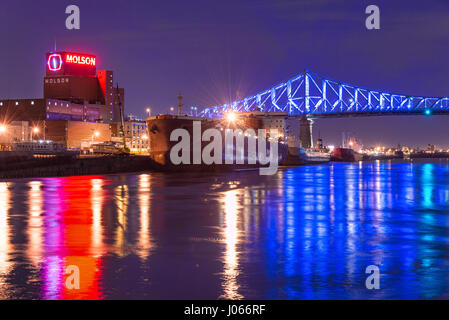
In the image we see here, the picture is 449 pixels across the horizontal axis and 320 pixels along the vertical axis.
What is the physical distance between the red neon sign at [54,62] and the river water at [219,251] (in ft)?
584

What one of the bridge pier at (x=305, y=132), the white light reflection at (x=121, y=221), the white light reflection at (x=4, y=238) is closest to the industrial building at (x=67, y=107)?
the bridge pier at (x=305, y=132)

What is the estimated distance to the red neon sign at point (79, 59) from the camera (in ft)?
627

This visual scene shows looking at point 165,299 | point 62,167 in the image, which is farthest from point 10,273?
point 62,167

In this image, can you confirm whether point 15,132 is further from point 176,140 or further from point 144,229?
point 144,229

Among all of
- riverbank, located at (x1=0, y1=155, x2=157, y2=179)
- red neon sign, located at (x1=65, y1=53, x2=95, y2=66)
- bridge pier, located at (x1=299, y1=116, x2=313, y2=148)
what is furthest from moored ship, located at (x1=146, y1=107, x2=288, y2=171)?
red neon sign, located at (x1=65, y1=53, x2=95, y2=66)

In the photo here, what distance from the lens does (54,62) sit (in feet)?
624

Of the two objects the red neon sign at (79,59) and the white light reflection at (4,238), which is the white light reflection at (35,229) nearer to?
the white light reflection at (4,238)

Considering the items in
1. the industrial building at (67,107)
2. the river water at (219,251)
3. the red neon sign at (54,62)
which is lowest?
the river water at (219,251)

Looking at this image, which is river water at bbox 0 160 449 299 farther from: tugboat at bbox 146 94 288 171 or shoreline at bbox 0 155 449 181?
tugboat at bbox 146 94 288 171

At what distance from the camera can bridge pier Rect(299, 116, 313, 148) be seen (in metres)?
158

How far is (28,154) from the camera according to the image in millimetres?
57156

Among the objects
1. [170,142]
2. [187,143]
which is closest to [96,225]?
[170,142]

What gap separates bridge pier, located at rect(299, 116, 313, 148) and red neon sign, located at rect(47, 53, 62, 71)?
91.3 meters

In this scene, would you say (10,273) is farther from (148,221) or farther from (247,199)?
(247,199)
